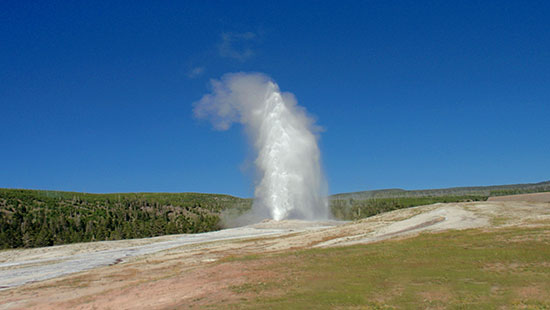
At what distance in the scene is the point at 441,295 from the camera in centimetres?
1939

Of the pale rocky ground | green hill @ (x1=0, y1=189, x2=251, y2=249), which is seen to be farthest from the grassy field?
green hill @ (x1=0, y1=189, x2=251, y2=249)

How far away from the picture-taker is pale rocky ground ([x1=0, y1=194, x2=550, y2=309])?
24.8m

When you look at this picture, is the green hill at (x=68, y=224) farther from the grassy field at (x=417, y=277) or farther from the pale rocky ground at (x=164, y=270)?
the grassy field at (x=417, y=277)

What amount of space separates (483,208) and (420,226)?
13417 mm

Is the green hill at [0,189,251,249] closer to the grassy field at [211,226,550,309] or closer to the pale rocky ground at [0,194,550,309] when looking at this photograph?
the pale rocky ground at [0,194,550,309]

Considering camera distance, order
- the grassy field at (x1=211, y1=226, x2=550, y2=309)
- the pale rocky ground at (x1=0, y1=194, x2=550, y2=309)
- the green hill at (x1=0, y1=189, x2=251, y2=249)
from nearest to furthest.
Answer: the grassy field at (x1=211, y1=226, x2=550, y2=309), the pale rocky ground at (x1=0, y1=194, x2=550, y2=309), the green hill at (x1=0, y1=189, x2=251, y2=249)

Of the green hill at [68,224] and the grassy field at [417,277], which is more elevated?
the green hill at [68,224]

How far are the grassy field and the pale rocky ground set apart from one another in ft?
9.04

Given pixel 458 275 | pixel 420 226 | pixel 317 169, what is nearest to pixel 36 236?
pixel 317 169

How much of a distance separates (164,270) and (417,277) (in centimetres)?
2079

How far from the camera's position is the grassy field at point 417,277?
18875 millimetres

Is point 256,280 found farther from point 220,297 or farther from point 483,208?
point 483,208

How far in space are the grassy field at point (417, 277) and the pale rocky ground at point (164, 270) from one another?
275 centimetres

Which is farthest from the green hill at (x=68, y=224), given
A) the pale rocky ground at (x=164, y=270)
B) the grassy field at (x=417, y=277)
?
the grassy field at (x=417, y=277)
